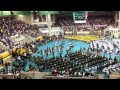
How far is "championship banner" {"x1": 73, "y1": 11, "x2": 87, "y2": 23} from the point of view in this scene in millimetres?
17081

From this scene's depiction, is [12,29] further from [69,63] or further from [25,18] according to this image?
[69,63]

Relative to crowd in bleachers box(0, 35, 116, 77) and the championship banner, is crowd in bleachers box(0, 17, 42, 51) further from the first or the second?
the championship banner

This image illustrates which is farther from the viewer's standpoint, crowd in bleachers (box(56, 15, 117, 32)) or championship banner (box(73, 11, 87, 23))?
crowd in bleachers (box(56, 15, 117, 32))

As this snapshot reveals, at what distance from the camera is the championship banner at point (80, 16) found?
1708cm

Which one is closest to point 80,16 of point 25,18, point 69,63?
point 69,63

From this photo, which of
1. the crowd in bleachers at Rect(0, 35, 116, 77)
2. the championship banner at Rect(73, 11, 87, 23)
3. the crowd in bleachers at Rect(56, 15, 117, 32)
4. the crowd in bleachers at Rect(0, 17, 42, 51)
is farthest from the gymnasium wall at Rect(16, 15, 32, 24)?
the championship banner at Rect(73, 11, 87, 23)

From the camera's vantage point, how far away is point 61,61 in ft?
56.4

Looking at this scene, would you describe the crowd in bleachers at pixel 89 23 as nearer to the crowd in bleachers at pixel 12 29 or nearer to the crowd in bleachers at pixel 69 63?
the crowd in bleachers at pixel 69 63

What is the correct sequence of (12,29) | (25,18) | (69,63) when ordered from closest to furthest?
(69,63) < (25,18) < (12,29)

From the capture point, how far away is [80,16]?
17.2m

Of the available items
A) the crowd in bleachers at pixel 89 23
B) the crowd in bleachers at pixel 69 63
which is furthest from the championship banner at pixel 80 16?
the crowd in bleachers at pixel 69 63
